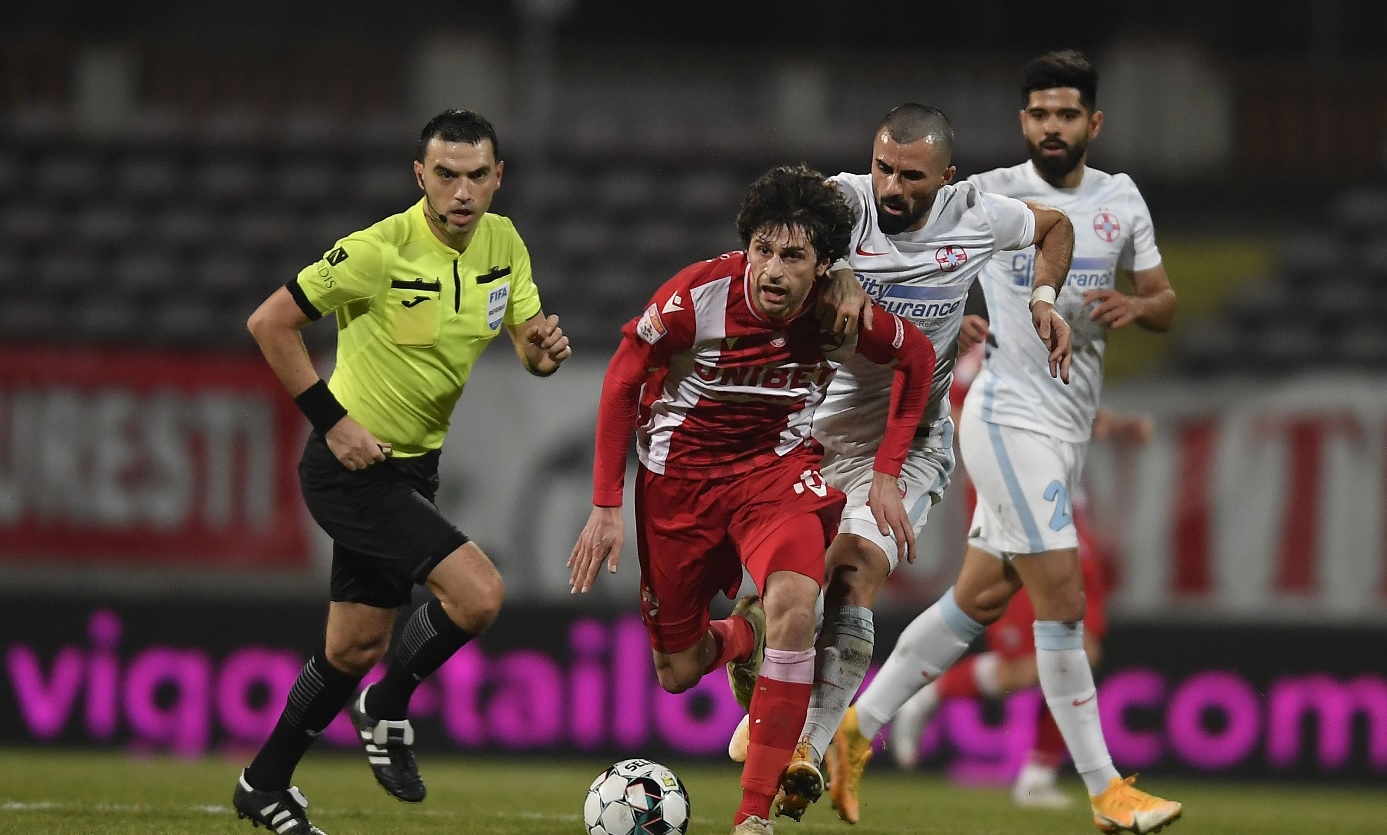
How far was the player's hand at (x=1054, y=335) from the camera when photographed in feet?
17.6

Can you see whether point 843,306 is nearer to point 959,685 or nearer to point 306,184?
point 959,685

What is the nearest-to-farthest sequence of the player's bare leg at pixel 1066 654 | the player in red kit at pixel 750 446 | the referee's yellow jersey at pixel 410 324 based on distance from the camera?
the player in red kit at pixel 750 446 < the referee's yellow jersey at pixel 410 324 < the player's bare leg at pixel 1066 654

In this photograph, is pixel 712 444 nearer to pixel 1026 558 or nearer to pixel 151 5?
pixel 1026 558

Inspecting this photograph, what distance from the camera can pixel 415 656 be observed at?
546 cm

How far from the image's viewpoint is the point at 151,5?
17.5 m

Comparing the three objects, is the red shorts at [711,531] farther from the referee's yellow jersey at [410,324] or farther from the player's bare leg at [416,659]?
the referee's yellow jersey at [410,324]

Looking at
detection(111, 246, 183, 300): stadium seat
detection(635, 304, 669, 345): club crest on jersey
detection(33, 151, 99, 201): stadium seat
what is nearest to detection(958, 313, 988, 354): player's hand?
detection(635, 304, 669, 345): club crest on jersey

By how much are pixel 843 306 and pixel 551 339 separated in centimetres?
96

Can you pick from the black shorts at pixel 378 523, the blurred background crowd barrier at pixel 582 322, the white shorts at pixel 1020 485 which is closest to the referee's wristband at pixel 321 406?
the black shorts at pixel 378 523

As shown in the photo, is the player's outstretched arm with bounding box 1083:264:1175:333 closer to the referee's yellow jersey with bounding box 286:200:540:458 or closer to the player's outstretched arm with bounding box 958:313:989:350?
the player's outstretched arm with bounding box 958:313:989:350

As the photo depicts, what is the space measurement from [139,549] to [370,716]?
4.83 meters

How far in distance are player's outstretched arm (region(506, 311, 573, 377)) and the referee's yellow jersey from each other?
0.13 metres

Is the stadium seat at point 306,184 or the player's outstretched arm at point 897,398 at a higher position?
the stadium seat at point 306,184

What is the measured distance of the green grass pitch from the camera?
5727mm
